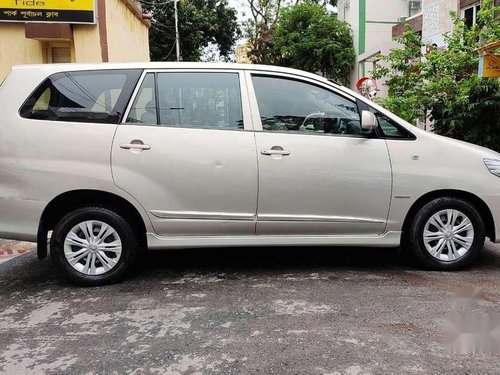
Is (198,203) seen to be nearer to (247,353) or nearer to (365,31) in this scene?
(247,353)

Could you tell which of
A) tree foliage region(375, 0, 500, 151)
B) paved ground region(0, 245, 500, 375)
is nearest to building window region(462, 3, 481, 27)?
tree foliage region(375, 0, 500, 151)

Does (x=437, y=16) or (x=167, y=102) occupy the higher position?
(x=437, y=16)

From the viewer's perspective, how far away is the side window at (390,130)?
445 cm

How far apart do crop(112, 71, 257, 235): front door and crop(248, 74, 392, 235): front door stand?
0.17 m

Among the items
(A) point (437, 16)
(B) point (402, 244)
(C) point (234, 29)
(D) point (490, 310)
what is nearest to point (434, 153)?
(B) point (402, 244)

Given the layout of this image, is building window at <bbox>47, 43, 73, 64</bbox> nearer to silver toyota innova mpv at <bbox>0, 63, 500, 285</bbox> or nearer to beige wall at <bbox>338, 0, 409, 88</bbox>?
silver toyota innova mpv at <bbox>0, 63, 500, 285</bbox>

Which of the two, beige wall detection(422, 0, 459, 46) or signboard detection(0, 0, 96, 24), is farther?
beige wall detection(422, 0, 459, 46)

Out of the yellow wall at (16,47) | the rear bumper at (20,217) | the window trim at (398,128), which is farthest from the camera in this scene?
the yellow wall at (16,47)

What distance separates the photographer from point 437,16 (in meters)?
14.4

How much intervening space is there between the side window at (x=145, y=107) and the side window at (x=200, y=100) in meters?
0.06

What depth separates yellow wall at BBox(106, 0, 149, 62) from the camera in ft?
36.8

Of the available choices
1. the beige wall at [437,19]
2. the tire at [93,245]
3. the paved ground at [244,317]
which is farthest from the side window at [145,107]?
the beige wall at [437,19]

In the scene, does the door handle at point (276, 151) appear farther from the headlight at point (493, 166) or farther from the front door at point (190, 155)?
the headlight at point (493, 166)

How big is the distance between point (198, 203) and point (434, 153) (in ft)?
6.90
